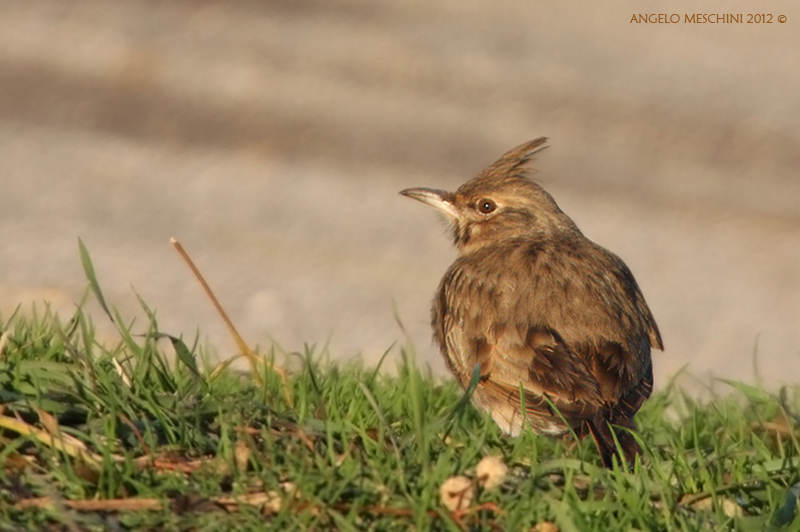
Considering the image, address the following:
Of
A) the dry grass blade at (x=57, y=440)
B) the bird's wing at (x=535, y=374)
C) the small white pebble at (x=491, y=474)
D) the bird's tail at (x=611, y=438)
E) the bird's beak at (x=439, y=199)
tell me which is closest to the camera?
the dry grass blade at (x=57, y=440)

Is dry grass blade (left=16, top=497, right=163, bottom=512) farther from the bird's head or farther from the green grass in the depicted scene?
the bird's head

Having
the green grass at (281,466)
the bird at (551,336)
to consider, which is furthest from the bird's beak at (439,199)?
the green grass at (281,466)

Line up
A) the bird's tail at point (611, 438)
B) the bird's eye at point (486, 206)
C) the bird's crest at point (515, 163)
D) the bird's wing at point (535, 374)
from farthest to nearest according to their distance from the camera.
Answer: the bird's eye at point (486, 206), the bird's crest at point (515, 163), the bird's wing at point (535, 374), the bird's tail at point (611, 438)

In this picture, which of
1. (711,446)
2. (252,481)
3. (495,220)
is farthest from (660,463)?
(495,220)

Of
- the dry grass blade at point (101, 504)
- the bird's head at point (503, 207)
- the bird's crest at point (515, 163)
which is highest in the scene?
the bird's crest at point (515, 163)

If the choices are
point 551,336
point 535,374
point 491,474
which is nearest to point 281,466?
point 491,474

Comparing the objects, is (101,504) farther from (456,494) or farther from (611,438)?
(611,438)

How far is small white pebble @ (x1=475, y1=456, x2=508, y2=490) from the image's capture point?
4625 mm

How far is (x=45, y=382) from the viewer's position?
507 centimetres

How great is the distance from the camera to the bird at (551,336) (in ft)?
20.5

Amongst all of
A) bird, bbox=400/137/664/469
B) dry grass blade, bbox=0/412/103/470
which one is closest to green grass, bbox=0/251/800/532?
dry grass blade, bbox=0/412/103/470

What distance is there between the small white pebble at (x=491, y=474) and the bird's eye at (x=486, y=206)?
152 inches

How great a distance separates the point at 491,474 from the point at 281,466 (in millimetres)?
726

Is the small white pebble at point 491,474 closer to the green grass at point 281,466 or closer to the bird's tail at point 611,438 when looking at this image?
the green grass at point 281,466
